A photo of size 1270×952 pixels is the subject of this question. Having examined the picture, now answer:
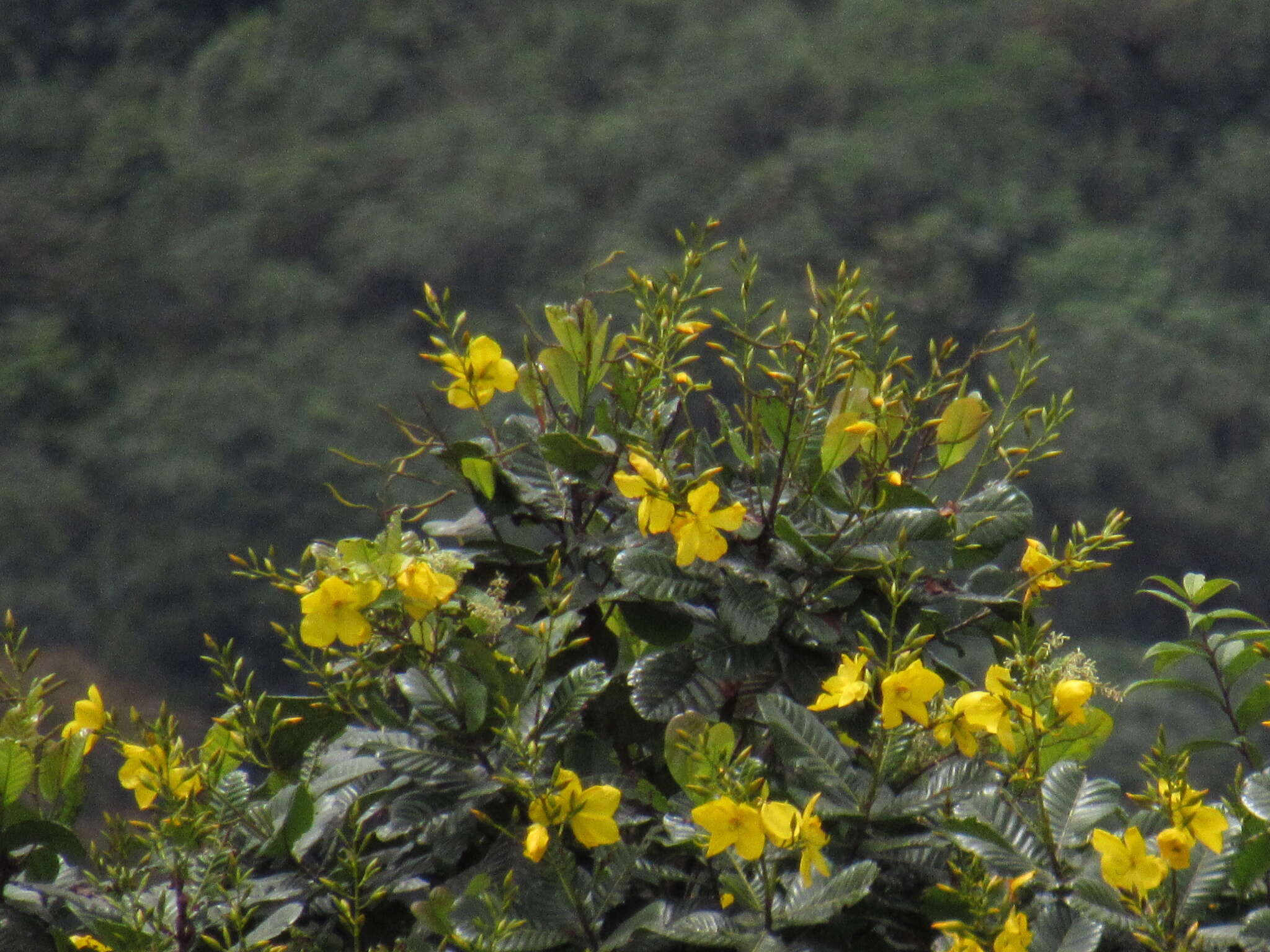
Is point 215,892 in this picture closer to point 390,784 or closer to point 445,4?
point 390,784

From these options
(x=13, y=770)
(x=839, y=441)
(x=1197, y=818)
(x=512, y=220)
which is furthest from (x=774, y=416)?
(x=512, y=220)

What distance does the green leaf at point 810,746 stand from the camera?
594 mm

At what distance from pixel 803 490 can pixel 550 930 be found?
0.23m

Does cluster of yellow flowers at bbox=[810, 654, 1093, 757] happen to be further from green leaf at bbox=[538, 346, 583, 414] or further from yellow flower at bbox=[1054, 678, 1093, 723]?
green leaf at bbox=[538, 346, 583, 414]

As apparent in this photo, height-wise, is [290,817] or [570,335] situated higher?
[570,335]

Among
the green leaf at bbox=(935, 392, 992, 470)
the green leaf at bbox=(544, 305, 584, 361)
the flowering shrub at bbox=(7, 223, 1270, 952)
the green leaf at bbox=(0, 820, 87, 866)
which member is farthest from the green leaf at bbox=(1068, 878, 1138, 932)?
the green leaf at bbox=(0, 820, 87, 866)

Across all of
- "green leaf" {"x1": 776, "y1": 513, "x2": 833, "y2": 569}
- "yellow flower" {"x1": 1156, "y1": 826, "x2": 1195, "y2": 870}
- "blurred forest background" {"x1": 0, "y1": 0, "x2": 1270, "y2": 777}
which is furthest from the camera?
"blurred forest background" {"x1": 0, "y1": 0, "x2": 1270, "y2": 777}

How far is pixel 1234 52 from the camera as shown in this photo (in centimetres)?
1304

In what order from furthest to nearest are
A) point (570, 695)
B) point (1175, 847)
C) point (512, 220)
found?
point (512, 220) < point (570, 695) < point (1175, 847)

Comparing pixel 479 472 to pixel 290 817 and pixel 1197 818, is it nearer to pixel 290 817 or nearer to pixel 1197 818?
pixel 290 817

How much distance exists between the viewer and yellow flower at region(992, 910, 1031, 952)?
521 mm

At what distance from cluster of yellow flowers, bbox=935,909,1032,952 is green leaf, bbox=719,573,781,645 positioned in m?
0.14

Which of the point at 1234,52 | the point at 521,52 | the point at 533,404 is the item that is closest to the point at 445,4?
the point at 521,52

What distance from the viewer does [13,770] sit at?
632mm
